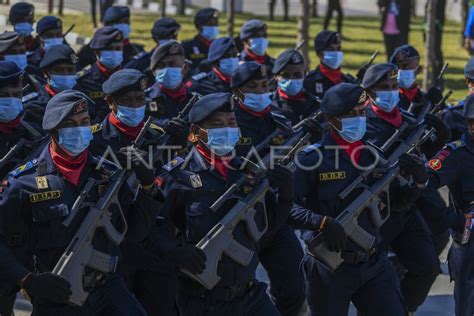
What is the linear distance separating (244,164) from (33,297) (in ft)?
4.99

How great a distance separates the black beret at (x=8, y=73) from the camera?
27.0 feet

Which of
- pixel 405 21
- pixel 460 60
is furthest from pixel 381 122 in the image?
pixel 460 60

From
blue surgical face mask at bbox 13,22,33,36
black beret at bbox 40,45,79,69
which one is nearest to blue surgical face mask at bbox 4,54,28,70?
black beret at bbox 40,45,79,69

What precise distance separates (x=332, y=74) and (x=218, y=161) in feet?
16.6

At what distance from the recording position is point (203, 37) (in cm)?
1439

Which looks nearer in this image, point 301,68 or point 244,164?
point 244,164

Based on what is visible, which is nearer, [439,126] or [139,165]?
[139,165]

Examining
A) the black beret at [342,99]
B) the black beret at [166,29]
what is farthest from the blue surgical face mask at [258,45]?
the black beret at [342,99]

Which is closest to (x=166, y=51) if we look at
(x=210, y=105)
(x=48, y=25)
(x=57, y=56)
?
(x=57, y=56)

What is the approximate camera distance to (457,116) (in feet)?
30.7

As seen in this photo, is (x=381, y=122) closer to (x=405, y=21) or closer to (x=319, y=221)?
(x=319, y=221)

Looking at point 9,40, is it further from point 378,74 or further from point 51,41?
point 378,74

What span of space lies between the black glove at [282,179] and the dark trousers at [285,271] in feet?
5.41

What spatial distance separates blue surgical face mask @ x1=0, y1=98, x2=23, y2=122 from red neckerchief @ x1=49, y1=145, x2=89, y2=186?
1872 millimetres
